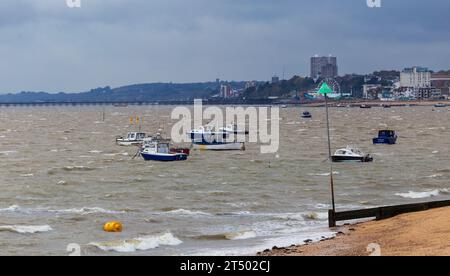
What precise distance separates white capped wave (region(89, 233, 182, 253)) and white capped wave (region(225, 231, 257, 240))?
206 centimetres

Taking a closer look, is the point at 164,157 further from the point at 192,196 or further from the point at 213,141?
the point at 192,196

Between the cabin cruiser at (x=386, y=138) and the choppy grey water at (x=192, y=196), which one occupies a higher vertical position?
the cabin cruiser at (x=386, y=138)

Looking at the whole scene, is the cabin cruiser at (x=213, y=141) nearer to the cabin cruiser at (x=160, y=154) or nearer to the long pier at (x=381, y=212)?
the cabin cruiser at (x=160, y=154)

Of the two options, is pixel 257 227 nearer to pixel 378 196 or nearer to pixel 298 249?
pixel 298 249

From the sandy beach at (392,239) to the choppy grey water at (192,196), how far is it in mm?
2003

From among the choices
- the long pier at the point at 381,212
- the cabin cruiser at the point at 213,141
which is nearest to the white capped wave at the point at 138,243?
the long pier at the point at 381,212

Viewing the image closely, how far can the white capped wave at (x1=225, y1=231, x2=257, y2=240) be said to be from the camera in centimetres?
3369

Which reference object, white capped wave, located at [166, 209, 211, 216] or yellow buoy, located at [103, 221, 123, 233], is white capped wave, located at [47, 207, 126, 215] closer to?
white capped wave, located at [166, 209, 211, 216]

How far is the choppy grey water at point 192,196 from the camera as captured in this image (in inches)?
1328

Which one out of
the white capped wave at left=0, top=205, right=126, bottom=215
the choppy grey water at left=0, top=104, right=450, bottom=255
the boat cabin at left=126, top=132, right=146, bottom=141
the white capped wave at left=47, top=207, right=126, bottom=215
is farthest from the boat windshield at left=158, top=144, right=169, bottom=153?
the white capped wave at left=47, top=207, right=126, bottom=215

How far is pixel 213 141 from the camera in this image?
92250 millimetres

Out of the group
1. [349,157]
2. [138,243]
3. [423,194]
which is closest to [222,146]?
[349,157]
